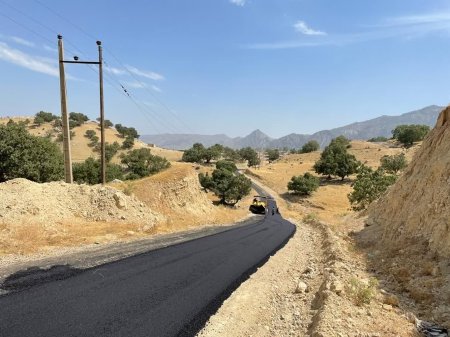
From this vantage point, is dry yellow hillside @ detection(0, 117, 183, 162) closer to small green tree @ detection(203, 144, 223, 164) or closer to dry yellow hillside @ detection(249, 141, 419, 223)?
small green tree @ detection(203, 144, 223, 164)

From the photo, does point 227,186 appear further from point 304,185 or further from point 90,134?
point 90,134

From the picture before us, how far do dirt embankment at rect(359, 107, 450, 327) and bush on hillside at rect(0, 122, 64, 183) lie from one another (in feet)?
102

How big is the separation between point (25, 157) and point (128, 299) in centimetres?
3289

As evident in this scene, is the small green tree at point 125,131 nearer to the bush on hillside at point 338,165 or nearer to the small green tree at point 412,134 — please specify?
the bush on hillside at point 338,165

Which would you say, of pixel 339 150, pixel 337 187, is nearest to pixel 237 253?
pixel 337 187

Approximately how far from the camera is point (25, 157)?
3741 centimetres

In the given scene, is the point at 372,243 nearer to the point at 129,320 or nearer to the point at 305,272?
the point at 305,272

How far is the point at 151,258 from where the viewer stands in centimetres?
1454

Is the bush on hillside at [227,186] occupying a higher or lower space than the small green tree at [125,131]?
lower

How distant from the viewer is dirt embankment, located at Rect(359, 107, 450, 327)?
33.6ft

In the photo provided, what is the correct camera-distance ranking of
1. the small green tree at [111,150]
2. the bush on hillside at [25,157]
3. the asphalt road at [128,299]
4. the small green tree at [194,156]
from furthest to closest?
the small green tree at [194,156] → the small green tree at [111,150] → the bush on hillside at [25,157] → the asphalt road at [128,299]

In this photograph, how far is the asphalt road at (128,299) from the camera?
313 inches

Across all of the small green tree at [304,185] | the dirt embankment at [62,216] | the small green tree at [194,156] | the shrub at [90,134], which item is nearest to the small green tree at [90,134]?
the shrub at [90,134]

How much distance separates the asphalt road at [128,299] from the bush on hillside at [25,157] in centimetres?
2769
